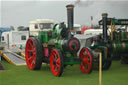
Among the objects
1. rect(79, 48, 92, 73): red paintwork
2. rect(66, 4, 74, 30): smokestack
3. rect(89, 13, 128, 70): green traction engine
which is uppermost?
rect(66, 4, 74, 30): smokestack

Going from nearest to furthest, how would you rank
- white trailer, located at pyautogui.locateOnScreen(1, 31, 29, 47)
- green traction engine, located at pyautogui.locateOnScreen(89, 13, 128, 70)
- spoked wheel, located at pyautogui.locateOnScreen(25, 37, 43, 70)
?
spoked wheel, located at pyautogui.locateOnScreen(25, 37, 43, 70)
green traction engine, located at pyautogui.locateOnScreen(89, 13, 128, 70)
white trailer, located at pyautogui.locateOnScreen(1, 31, 29, 47)

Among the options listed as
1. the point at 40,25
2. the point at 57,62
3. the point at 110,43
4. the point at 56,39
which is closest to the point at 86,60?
the point at 57,62

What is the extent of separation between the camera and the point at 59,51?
5.84 m

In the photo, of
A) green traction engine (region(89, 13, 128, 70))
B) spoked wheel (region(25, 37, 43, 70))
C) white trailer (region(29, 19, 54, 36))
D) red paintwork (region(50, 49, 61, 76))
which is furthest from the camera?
white trailer (region(29, 19, 54, 36))

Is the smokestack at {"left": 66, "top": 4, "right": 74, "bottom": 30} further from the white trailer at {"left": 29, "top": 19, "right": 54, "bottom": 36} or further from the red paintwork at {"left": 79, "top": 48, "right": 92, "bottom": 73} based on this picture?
the white trailer at {"left": 29, "top": 19, "right": 54, "bottom": 36}

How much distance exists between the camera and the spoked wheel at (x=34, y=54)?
6750 mm

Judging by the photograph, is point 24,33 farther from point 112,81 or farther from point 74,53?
point 112,81

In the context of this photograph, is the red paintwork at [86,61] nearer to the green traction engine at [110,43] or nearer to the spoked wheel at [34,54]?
the green traction engine at [110,43]

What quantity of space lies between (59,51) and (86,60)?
1.08 metres

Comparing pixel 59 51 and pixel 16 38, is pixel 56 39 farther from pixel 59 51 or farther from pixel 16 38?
pixel 16 38

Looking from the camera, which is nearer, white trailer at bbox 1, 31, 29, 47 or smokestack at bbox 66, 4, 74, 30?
smokestack at bbox 66, 4, 74, 30

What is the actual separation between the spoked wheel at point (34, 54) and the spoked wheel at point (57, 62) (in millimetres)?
694

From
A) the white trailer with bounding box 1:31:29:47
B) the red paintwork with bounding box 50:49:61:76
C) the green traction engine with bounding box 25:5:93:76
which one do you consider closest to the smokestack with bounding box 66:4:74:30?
the green traction engine with bounding box 25:5:93:76

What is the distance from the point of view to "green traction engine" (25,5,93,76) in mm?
6036
